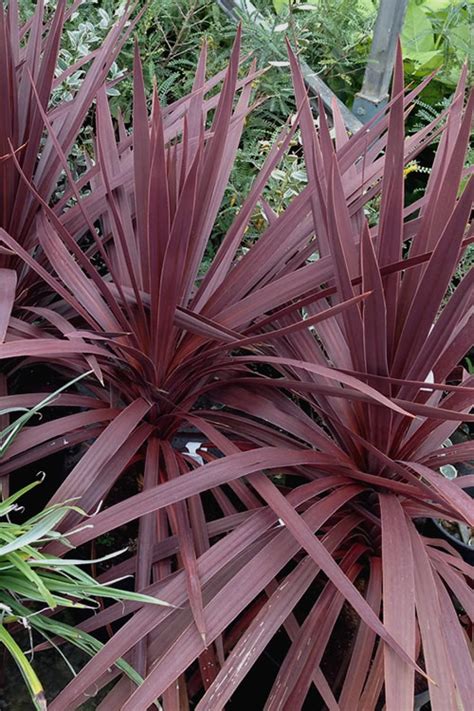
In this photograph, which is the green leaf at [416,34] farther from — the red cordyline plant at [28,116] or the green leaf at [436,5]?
the red cordyline plant at [28,116]

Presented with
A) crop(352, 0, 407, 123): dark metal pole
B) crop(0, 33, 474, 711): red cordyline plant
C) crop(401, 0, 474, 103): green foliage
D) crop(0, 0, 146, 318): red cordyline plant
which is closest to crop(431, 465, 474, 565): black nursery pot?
crop(0, 33, 474, 711): red cordyline plant

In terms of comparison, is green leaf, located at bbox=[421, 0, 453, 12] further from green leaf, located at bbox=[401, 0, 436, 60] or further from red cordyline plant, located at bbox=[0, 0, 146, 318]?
red cordyline plant, located at bbox=[0, 0, 146, 318]

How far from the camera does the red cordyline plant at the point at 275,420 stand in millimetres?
832

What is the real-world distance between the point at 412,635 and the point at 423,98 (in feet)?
7.36

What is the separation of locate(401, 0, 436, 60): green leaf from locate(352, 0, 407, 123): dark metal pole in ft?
2.32

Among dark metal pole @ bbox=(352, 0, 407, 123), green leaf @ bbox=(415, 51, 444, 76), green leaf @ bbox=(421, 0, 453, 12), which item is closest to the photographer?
dark metal pole @ bbox=(352, 0, 407, 123)

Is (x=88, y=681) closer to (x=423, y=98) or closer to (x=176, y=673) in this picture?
(x=176, y=673)

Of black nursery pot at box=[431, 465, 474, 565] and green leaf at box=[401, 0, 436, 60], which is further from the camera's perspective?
green leaf at box=[401, 0, 436, 60]

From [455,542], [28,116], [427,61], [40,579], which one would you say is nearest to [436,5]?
[427,61]

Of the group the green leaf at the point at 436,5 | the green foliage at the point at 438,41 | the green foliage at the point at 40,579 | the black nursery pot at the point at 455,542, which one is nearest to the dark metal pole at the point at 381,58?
the green foliage at the point at 438,41

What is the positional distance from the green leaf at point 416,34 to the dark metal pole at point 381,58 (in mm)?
708

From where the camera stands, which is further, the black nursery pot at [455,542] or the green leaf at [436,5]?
the green leaf at [436,5]

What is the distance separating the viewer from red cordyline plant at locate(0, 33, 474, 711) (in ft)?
2.73

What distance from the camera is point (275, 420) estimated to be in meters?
1.06
